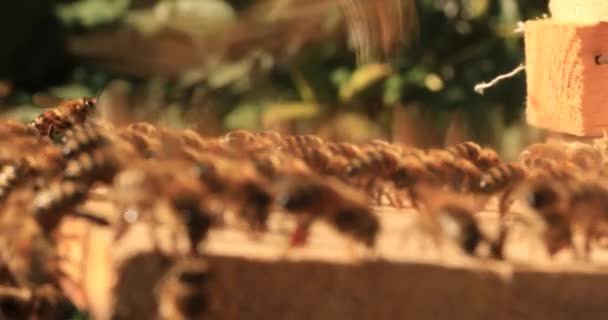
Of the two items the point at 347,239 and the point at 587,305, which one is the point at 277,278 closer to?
the point at 347,239

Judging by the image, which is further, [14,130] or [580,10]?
[580,10]

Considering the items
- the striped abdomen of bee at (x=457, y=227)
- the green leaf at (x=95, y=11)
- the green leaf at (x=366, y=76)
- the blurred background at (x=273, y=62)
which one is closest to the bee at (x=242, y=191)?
the striped abdomen of bee at (x=457, y=227)

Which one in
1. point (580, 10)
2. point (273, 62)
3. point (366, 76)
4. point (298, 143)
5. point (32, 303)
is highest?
point (273, 62)

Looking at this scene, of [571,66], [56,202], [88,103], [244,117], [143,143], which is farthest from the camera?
[244,117]

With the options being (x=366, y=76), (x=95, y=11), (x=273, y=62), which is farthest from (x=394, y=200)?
(x=95, y=11)

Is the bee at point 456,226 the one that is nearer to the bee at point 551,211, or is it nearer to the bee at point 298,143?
the bee at point 551,211

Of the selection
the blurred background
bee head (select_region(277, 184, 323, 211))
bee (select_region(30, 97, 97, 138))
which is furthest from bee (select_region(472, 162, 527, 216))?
the blurred background

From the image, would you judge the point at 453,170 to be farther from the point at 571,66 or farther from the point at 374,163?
the point at 571,66
